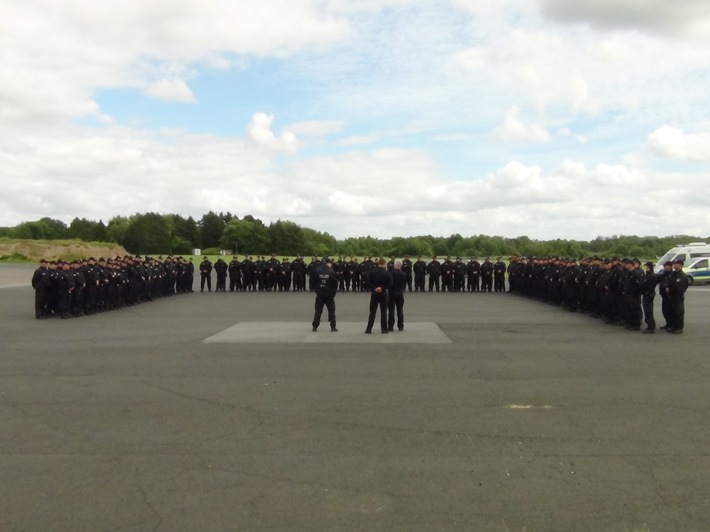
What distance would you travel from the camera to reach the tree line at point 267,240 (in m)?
110

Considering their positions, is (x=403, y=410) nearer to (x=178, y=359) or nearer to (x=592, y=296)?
(x=178, y=359)

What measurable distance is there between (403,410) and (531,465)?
2.27 metres

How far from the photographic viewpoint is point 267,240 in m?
130

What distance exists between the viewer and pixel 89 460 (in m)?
6.29

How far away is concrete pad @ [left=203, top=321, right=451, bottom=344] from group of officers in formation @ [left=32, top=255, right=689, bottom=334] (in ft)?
3.56

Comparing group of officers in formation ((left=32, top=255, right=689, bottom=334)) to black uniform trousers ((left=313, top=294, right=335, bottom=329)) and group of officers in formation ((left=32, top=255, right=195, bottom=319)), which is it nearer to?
group of officers in formation ((left=32, top=255, right=195, bottom=319))

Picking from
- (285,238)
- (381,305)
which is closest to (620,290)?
(381,305)

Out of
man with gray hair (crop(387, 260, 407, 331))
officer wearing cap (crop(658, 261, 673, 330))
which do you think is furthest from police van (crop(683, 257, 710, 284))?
man with gray hair (crop(387, 260, 407, 331))

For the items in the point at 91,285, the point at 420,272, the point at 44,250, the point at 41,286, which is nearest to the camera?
the point at 41,286

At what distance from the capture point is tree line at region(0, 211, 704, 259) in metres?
110

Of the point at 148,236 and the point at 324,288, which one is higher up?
the point at 148,236

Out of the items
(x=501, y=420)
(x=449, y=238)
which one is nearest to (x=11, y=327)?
(x=501, y=420)

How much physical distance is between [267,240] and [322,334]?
11549 centimetres

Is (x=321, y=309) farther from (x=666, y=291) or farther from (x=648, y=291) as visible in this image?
(x=666, y=291)
